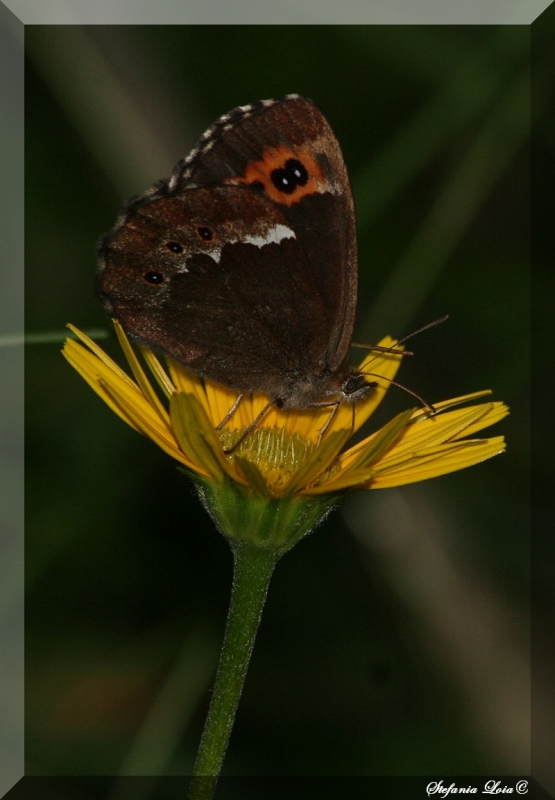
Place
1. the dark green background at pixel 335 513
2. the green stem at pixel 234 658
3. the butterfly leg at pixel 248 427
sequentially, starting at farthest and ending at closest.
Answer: the dark green background at pixel 335 513 < the butterfly leg at pixel 248 427 < the green stem at pixel 234 658

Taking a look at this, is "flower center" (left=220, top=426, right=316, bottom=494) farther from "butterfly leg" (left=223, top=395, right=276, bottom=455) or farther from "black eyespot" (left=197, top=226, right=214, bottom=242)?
"black eyespot" (left=197, top=226, right=214, bottom=242)

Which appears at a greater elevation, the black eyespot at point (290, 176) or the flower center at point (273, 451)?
the black eyespot at point (290, 176)

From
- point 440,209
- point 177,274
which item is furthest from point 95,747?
point 440,209

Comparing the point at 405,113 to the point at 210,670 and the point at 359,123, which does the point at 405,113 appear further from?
the point at 210,670

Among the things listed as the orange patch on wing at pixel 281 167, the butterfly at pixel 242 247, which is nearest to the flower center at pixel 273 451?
the butterfly at pixel 242 247

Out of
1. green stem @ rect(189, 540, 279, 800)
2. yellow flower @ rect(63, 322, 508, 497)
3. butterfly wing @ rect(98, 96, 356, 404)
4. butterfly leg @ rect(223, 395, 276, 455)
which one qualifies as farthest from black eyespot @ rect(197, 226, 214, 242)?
green stem @ rect(189, 540, 279, 800)

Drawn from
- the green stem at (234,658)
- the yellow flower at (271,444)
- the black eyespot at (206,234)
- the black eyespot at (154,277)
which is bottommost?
the green stem at (234,658)

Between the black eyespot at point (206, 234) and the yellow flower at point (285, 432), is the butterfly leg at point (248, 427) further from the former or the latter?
the black eyespot at point (206, 234)

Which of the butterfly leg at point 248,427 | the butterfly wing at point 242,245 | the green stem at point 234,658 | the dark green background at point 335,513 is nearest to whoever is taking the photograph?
the green stem at point 234,658
